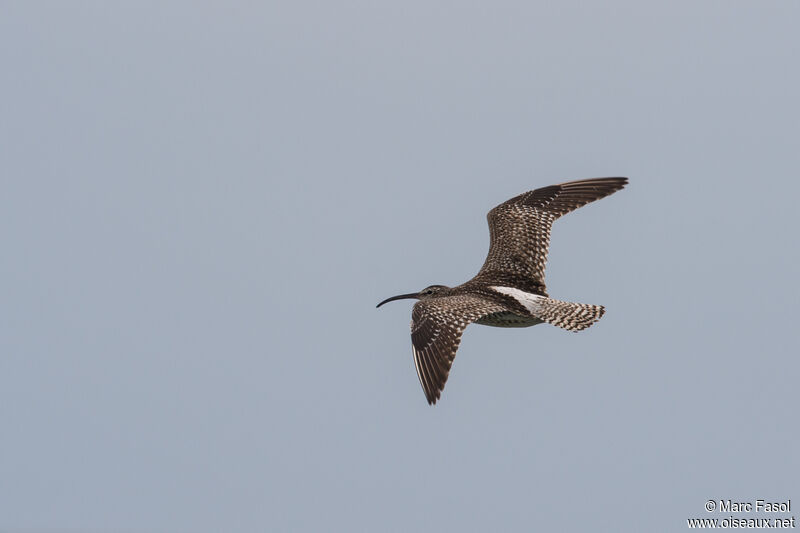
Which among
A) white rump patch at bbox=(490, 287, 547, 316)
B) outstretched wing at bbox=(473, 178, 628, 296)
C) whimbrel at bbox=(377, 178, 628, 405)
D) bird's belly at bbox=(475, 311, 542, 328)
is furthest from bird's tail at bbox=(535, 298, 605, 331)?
outstretched wing at bbox=(473, 178, 628, 296)

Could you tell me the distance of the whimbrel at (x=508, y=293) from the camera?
52.1 ft

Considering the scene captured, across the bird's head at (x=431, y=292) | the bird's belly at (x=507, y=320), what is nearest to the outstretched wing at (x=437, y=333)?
the bird's belly at (x=507, y=320)

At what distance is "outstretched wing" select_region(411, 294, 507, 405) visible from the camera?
15.4 m

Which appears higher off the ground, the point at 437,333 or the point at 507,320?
the point at 507,320

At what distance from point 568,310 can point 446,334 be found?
8.12 feet

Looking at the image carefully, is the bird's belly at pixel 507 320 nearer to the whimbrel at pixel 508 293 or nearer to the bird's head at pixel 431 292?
the whimbrel at pixel 508 293

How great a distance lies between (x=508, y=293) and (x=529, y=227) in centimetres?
245

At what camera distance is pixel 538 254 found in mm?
20172

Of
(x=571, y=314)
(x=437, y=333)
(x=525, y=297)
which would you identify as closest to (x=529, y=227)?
(x=525, y=297)

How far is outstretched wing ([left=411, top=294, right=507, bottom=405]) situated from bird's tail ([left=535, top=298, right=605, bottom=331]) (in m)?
0.73

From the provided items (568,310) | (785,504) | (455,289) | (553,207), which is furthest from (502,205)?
(785,504)

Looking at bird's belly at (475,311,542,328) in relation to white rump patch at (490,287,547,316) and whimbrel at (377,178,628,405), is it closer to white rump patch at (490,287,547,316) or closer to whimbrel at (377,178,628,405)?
whimbrel at (377,178,628,405)

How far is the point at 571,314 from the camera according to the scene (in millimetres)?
17234

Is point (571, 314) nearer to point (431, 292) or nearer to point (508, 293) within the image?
point (508, 293)
